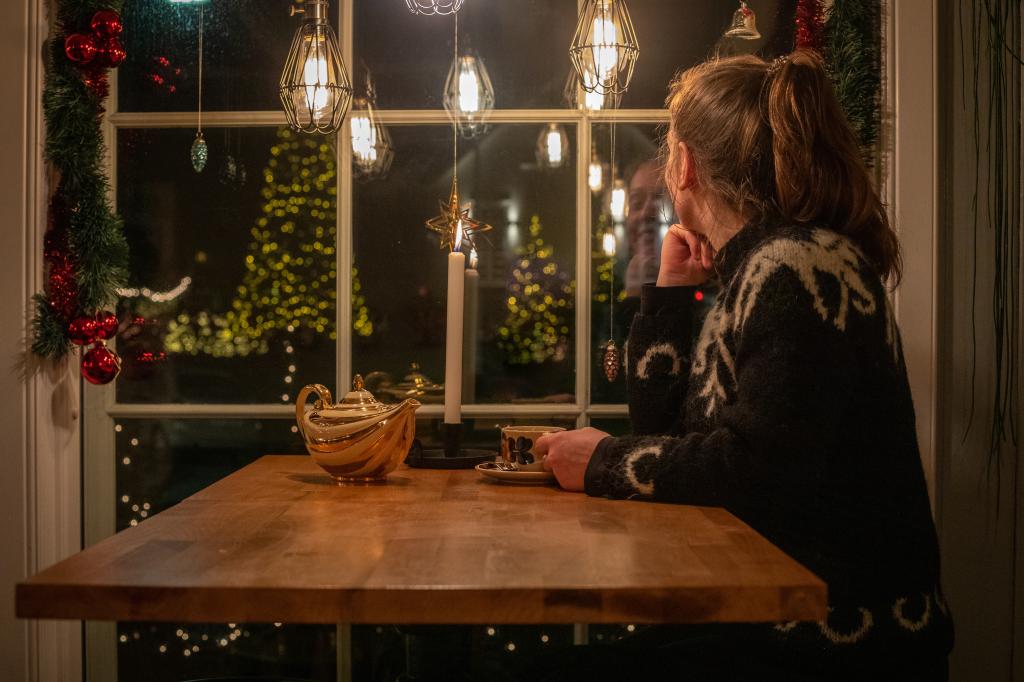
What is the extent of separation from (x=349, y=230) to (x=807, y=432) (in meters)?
1.34

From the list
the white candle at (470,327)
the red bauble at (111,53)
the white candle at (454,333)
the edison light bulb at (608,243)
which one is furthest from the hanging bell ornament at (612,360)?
the red bauble at (111,53)

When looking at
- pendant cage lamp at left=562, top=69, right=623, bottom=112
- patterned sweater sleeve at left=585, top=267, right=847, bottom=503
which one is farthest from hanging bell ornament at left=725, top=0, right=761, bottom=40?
patterned sweater sleeve at left=585, top=267, right=847, bottom=503

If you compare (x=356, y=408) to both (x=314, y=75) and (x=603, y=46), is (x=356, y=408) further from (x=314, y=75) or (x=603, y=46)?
(x=603, y=46)

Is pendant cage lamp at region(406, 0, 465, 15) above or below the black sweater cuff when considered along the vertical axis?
above

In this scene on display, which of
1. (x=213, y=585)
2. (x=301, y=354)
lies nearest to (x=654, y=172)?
(x=301, y=354)

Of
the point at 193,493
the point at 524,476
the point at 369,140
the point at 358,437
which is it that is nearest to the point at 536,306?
the point at 369,140

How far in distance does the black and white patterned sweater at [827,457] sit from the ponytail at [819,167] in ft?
0.40

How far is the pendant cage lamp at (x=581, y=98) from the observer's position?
7.30 feet

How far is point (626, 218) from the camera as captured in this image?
2232 millimetres

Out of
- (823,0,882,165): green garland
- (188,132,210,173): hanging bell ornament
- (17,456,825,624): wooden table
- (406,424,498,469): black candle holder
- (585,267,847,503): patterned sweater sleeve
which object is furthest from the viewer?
(188,132,210,173): hanging bell ornament

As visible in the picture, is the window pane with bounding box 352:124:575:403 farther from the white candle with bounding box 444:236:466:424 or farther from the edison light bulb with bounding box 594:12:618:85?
the white candle with bounding box 444:236:466:424

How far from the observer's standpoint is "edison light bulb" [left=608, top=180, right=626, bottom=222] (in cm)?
223

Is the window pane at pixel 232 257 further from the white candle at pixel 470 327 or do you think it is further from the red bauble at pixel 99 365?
the white candle at pixel 470 327

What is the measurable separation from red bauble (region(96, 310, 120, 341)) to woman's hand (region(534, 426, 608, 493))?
1.09 m
